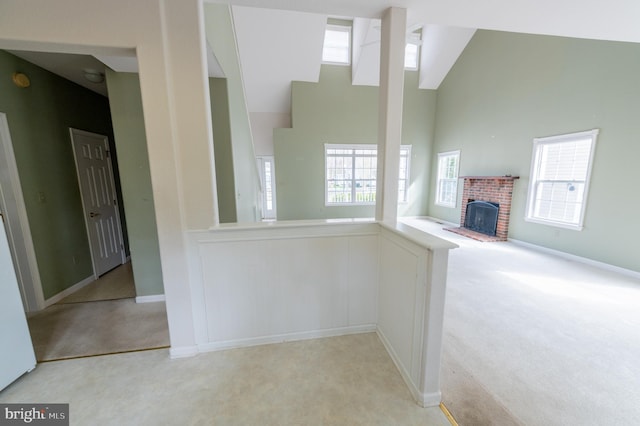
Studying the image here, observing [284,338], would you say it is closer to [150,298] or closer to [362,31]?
[150,298]

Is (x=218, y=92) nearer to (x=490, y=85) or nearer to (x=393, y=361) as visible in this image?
(x=393, y=361)

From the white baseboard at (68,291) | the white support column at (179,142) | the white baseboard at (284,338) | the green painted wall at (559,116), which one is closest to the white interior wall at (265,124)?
the green painted wall at (559,116)

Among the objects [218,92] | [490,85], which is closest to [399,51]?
[218,92]

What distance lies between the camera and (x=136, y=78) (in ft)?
8.08

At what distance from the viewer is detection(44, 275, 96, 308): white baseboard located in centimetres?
265

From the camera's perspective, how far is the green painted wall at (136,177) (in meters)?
2.49

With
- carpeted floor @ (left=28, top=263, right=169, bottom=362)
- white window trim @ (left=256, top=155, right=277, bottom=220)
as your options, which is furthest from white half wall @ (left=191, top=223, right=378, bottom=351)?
white window trim @ (left=256, top=155, right=277, bottom=220)

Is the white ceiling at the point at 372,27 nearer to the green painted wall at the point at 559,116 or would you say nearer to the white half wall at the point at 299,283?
→ the green painted wall at the point at 559,116

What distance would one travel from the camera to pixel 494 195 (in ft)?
17.2

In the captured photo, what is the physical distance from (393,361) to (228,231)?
158 centimetres

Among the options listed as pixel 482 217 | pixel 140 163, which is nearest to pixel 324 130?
pixel 482 217

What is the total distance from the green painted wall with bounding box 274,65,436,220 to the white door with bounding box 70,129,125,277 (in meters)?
3.67

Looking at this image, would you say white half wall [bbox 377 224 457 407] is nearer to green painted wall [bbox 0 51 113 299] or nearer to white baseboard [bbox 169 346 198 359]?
white baseboard [bbox 169 346 198 359]

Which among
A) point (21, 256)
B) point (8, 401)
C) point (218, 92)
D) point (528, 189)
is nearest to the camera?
point (8, 401)
